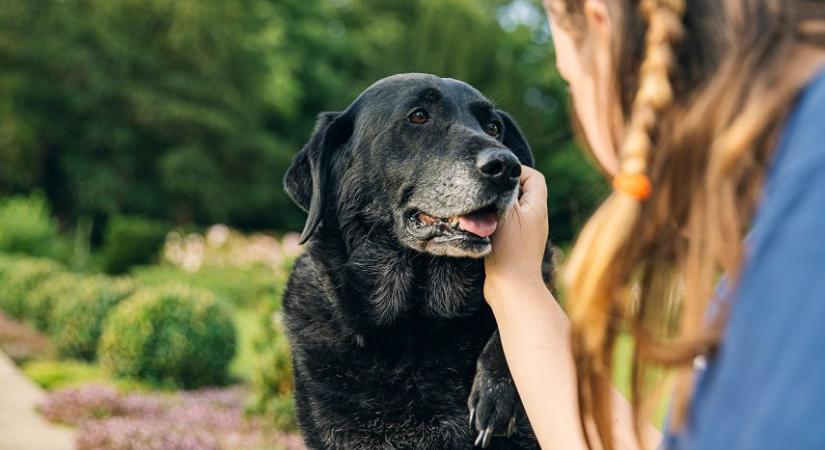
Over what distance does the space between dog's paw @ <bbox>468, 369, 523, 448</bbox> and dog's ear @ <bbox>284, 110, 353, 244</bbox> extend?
3.10ft

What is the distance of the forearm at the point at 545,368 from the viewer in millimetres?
1743

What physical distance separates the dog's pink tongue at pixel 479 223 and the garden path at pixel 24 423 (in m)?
3.95

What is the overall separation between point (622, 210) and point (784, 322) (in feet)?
1.01

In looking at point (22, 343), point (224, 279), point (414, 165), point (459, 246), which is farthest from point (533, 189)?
point (224, 279)

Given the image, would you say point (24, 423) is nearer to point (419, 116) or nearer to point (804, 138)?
point (419, 116)

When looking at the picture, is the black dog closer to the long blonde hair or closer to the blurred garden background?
the long blonde hair

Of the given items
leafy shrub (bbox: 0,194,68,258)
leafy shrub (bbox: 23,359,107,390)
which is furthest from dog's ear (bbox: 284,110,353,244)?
leafy shrub (bbox: 0,194,68,258)

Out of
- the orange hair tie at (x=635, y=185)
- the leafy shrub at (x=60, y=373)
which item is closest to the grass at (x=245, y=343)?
the leafy shrub at (x=60, y=373)

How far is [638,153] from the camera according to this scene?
1.16 meters

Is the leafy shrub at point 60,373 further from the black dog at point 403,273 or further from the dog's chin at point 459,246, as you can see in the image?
the dog's chin at point 459,246

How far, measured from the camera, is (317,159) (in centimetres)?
313

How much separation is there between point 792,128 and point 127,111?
3202 centimetres

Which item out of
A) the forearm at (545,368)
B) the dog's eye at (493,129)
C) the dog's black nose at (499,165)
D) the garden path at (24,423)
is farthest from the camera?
the garden path at (24,423)

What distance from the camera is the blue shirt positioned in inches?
35.1
